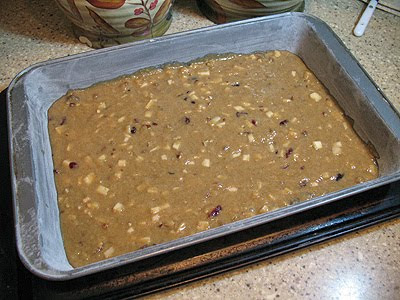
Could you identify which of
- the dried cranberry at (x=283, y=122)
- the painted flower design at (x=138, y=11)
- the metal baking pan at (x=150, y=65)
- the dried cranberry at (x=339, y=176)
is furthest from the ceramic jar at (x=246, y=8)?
the dried cranberry at (x=339, y=176)

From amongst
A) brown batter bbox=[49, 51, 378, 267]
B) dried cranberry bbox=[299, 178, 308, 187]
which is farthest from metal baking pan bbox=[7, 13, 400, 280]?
dried cranberry bbox=[299, 178, 308, 187]

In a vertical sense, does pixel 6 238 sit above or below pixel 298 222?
below

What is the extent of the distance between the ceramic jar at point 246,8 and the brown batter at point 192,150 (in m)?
0.12

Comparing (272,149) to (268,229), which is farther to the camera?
(272,149)

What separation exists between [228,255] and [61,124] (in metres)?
0.47

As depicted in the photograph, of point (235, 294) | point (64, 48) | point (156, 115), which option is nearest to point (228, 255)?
point (235, 294)

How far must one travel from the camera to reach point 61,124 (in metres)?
1.09

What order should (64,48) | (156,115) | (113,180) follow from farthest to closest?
1. (64,48)
2. (156,115)
3. (113,180)

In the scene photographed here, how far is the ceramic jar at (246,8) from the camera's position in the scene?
49.5 inches

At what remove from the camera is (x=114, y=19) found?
1.16 m

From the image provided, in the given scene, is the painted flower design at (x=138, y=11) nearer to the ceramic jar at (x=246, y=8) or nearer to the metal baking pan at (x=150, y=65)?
the metal baking pan at (x=150, y=65)

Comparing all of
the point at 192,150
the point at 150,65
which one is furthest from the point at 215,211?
the point at 150,65

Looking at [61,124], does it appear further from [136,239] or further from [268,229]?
[268,229]

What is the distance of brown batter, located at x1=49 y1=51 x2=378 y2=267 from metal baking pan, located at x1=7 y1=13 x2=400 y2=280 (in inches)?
1.0
